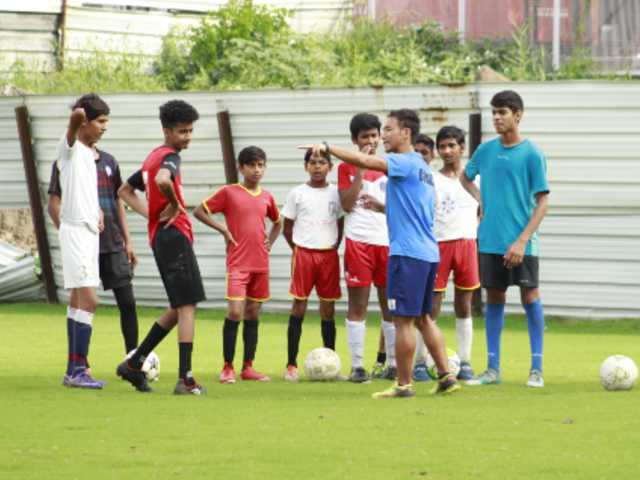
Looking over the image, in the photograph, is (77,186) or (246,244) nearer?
(77,186)

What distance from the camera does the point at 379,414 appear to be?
9.16m

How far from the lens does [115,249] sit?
454 inches

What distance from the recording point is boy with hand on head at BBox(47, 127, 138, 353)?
1153 cm

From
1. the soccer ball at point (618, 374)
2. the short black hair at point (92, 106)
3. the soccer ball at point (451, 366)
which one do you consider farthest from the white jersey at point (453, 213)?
the short black hair at point (92, 106)

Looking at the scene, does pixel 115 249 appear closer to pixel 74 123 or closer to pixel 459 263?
pixel 74 123

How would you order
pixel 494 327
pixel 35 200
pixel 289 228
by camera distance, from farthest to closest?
pixel 35 200 → pixel 289 228 → pixel 494 327

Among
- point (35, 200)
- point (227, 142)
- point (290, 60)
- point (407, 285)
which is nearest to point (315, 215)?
point (407, 285)

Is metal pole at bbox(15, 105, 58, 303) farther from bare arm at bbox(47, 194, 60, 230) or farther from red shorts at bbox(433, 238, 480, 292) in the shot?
red shorts at bbox(433, 238, 480, 292)

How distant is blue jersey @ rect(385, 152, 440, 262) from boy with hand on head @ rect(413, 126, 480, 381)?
165 centimetres

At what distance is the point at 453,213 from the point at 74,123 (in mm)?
3204

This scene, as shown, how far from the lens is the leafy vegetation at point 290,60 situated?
22594 mm

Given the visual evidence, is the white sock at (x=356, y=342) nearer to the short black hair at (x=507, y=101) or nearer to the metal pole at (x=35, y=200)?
the short black hair at (x=507, y=101)

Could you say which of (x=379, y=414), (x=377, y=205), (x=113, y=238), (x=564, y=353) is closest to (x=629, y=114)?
(x=564, y=353)

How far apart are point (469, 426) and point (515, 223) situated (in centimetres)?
268
